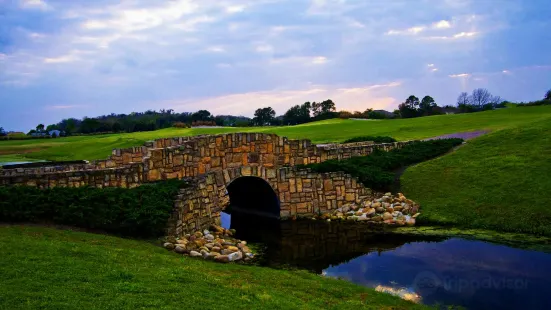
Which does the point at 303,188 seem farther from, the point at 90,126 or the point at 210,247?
the point at 90,126

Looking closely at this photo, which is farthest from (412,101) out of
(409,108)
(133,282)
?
(133,282)

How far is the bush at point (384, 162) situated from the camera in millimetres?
26688

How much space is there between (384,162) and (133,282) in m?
20.9

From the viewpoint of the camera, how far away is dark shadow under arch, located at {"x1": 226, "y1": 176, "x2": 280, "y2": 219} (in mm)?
26984

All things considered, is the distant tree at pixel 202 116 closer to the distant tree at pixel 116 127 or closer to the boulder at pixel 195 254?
the distant tree at pixel 116 127

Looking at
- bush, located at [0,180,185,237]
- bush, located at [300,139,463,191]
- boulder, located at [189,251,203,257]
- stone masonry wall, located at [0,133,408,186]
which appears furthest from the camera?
bush, located at [300,139,463,191]

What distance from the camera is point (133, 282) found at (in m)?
11.1

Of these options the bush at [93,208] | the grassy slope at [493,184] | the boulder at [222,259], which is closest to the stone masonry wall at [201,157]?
the bush at [93,208]

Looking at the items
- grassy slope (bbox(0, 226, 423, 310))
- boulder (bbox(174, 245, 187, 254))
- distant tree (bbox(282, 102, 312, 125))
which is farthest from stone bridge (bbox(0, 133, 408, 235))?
distant tree (bbox(282, 102, 312, 125))

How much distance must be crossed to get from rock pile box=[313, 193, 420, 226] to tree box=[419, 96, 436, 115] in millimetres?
69701

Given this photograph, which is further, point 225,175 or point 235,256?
point 225,175

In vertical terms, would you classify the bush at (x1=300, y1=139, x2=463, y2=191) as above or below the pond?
above

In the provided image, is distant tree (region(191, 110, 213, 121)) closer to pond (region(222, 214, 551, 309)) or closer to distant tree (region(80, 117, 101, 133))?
distant tree (region(80, 117, 101, 133))

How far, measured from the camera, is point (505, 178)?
2425cm
